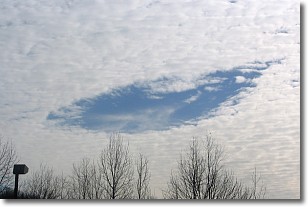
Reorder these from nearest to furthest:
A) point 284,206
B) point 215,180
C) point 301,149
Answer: point 284,206, point 301,149, point 215,180

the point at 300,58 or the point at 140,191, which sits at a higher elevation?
the point at 300,58

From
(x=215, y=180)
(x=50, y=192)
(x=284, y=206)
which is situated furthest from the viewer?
(x=215, y=180)

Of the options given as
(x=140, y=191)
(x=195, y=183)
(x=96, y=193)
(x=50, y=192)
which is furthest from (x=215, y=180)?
(x=50, y=192)

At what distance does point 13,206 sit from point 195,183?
5359 millimetres

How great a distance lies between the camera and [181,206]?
611 centimetres

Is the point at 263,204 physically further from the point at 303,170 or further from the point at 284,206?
A: the point at 303,170

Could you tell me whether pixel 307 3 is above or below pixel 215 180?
above

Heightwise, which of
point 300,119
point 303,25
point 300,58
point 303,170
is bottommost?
point 303,170

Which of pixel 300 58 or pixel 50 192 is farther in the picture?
pixel 50 192

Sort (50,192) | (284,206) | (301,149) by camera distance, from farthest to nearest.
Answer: (50,192), (301,149), (284,206)

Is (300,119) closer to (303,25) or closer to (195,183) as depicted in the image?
(303,25)

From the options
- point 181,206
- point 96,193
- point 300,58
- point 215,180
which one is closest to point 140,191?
point 96,193

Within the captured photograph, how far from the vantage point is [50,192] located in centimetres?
1011

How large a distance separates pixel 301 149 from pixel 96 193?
5470 mm
